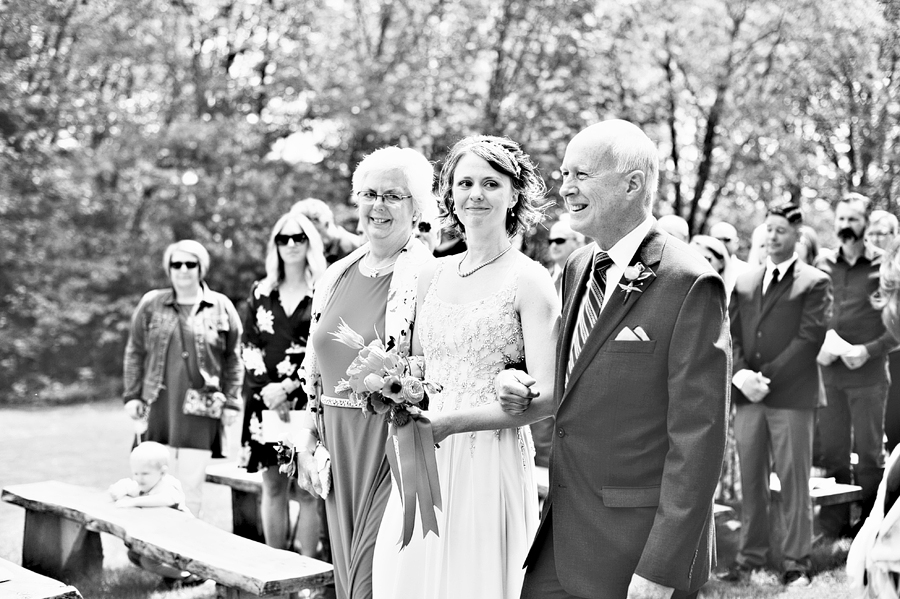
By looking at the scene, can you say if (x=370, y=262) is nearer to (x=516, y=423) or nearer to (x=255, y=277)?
(x=516, y=423)

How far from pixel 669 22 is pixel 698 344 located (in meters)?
19.4

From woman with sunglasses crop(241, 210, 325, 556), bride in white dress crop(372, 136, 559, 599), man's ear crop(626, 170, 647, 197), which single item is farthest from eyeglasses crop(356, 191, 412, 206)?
woman with sunglasses crop(241, 210, 325, 556)

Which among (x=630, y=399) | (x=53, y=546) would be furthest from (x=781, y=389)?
(x=53, y=546)

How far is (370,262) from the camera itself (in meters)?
4.28

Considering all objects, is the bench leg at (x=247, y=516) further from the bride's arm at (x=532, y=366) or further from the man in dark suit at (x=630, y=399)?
the man in dark suit at (x=630, y=399)

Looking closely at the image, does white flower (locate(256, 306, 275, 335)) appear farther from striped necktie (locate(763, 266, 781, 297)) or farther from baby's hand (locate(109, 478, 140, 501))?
striped necktie (locate(763, 266, 781, 297))

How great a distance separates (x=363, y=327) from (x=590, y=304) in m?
1.33

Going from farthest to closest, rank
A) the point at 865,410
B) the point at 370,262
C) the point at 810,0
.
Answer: the point at 810,0 → the point at 865,410 → the point at 370,262

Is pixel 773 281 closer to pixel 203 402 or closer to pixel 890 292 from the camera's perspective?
pixel 890 292

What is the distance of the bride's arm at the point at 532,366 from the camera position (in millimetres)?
3311

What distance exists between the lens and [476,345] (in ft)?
11.5

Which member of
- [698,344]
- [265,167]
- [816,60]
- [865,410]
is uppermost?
[816,60]

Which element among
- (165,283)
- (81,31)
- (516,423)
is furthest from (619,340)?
(81,31)

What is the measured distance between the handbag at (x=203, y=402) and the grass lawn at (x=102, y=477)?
3.75ft
